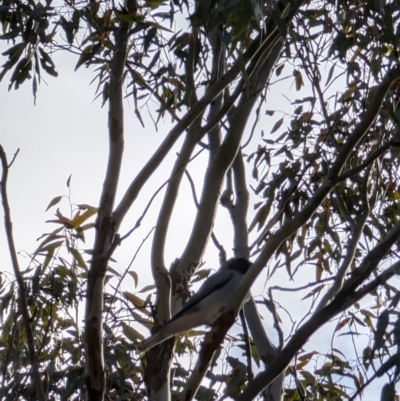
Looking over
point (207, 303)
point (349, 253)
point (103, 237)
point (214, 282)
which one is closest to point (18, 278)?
point (103, 237)

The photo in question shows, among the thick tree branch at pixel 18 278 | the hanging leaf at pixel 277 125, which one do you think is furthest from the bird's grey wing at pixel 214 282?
the thick tree branch at pixel 18 278

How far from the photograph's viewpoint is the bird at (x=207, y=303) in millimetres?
2512

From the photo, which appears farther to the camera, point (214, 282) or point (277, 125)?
point (277, 125)

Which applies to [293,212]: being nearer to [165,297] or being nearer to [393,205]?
[393,205]

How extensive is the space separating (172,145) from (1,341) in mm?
1242

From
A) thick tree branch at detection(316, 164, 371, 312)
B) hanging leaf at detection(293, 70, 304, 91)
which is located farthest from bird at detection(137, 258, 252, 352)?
hanging leaf at detection(293, 70, 304, 91)

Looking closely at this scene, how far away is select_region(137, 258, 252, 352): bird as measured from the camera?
251cm

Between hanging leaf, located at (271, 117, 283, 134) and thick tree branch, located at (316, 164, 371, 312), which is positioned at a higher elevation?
hanging leaf, located at (271, 117, 283, 134)

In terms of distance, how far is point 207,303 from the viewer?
3.18 m

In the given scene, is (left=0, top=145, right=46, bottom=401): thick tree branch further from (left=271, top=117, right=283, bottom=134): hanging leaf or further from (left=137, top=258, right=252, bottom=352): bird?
(left=271, top=117, right=283, bottom=134): hanging leaf

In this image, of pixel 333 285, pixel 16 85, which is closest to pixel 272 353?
pixel 333 285

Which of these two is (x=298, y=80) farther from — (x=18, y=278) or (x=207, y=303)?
(x=18, y=278)

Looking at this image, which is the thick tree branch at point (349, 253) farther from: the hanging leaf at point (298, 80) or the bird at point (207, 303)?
the hanging leaf at point (298, 80)

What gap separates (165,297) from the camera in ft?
8.13
